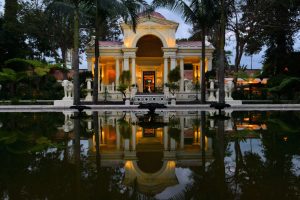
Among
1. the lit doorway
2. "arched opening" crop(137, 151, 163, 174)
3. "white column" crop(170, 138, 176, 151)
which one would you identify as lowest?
"arched opening" crop(137, 151, 163, 174)

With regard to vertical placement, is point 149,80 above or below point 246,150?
above

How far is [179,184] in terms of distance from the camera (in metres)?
5.70

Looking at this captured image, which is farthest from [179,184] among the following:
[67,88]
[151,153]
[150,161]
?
[67,88]

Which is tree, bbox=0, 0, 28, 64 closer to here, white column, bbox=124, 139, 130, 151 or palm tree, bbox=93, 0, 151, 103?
palm tree, bbox=93, 0, 151, 103

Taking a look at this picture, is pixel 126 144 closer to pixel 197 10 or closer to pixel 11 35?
pixel 197 10

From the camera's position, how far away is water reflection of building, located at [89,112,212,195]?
610 cm

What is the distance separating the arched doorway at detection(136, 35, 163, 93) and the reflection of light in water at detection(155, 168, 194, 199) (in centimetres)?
3539

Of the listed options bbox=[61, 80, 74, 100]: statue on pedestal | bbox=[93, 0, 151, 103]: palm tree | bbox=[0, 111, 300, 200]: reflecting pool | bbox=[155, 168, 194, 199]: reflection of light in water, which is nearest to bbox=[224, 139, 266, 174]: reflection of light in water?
bbox=[0, 111, 300, 200]: reflecting pool

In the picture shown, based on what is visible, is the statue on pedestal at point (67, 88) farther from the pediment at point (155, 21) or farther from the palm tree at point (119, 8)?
the pediment at point (155, 21)

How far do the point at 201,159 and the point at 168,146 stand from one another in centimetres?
179

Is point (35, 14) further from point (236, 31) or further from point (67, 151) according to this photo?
point (67, 151)

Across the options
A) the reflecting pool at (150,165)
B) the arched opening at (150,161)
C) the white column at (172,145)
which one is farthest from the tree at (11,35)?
the arched opening at (150,161)

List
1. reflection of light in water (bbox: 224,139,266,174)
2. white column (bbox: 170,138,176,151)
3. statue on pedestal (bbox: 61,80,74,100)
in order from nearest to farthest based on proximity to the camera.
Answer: reflection of light in water (bbox: 224,139,266,174)
white column (bbox: 170,138,176,151)
statue on pedestal (bbox: 61,80,74,100)

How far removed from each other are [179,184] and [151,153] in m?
2.86
